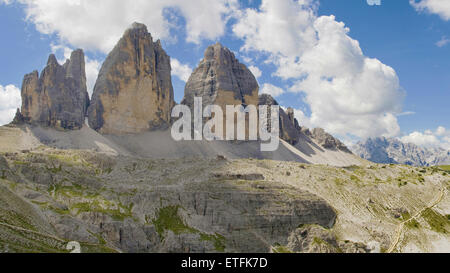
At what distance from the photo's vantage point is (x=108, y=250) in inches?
3066

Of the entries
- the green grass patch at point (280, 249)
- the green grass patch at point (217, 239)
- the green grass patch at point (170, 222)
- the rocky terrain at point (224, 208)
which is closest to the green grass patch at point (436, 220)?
the rocky terrain at point (224, 208)

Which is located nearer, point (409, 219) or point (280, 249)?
point (280, 249)

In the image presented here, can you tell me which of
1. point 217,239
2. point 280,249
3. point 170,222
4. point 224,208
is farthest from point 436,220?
point 170,222

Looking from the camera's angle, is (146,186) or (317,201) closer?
(317,201)

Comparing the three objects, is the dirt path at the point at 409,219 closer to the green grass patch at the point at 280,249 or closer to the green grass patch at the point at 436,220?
the green grass patch at the point at 436,220

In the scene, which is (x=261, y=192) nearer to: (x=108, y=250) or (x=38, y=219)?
(x=108, y=250)

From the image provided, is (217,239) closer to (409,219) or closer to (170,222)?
(170,222)

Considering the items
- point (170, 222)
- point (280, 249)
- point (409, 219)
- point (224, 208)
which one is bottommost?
point (280, 249)

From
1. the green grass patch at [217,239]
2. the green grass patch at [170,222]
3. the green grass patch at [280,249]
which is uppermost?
the green grass patch at [170,222]

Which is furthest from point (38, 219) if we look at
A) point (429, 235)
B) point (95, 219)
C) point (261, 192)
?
point (429, 235)

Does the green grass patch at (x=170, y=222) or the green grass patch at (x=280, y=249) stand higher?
the green grass patch at (x=170, y=222)

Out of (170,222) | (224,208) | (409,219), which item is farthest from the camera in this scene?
(409,219)

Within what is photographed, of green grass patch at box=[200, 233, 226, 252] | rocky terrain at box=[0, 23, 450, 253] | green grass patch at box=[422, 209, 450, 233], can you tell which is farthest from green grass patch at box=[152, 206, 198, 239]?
green grass patch at box=[422, 209, 450, 233]
